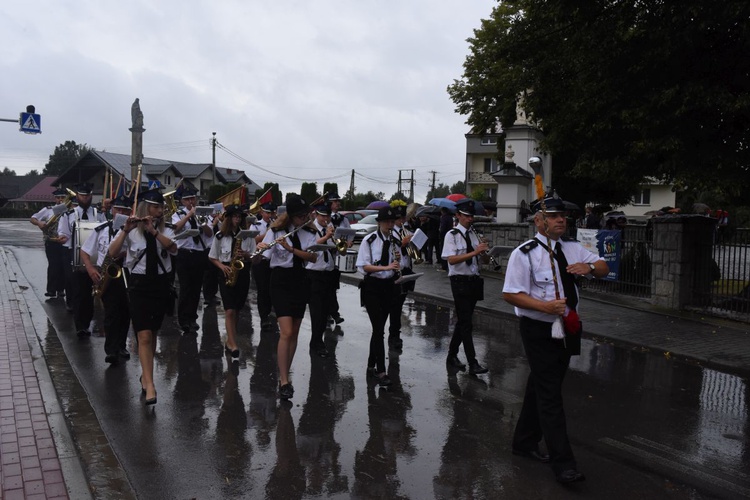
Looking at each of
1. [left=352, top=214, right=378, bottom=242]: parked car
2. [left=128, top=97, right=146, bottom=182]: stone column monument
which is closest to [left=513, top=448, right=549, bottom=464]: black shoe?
[left=352, top=214, right=378, bottom=242]: parked car

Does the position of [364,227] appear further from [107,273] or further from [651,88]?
[107,273]

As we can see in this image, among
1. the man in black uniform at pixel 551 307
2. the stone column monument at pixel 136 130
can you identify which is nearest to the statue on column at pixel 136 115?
the stone column monument at pixel 136 130

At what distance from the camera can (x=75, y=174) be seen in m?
67.7

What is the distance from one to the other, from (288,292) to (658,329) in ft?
22.9

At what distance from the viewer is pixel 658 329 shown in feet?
36.1

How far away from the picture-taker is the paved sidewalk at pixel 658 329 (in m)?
9.20

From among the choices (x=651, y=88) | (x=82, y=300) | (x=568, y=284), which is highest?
(x=651, y=88)

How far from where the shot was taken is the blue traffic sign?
25.0m

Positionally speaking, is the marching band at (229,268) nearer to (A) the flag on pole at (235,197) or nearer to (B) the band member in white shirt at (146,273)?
(B) the band member in white shirt at (146,273)

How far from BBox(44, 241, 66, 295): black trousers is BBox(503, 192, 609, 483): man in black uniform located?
946 cm

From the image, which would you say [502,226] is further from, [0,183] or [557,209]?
[0,183]

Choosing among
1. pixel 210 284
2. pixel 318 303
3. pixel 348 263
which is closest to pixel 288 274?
pixel 318 303

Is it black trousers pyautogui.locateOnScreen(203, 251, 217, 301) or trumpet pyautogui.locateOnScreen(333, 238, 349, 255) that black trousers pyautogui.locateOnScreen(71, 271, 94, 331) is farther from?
trumpet pyautogui.locateOnScreen(333, 238, 349, 255)

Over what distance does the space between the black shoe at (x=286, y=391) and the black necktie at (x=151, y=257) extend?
1642 millimetres
